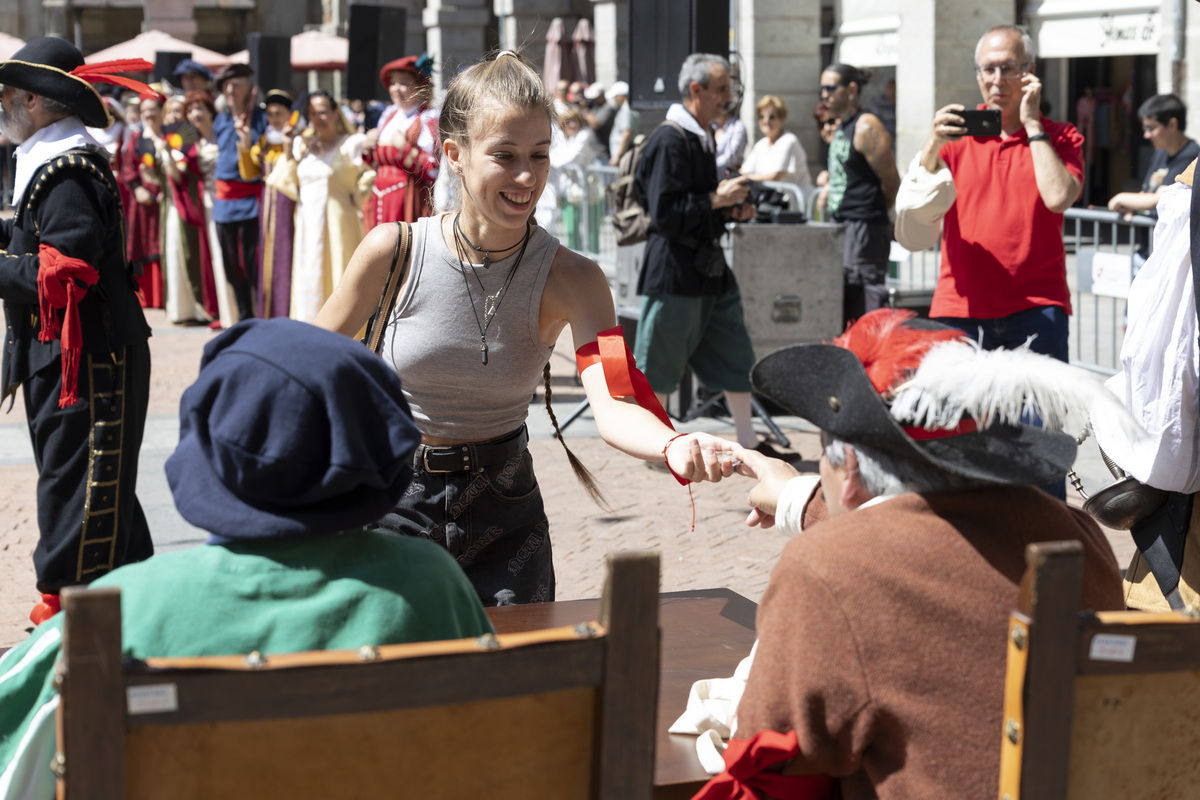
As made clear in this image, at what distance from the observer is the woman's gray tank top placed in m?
2.98

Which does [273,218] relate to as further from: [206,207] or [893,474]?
[893,474]

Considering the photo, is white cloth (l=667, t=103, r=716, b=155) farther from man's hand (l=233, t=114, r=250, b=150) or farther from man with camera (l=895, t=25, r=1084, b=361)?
man's hand (l=233, t=114, r=250, b=150)

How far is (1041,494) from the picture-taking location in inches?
75.4

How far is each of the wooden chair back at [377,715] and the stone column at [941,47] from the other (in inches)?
472

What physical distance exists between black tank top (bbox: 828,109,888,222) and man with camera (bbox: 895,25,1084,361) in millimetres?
2954

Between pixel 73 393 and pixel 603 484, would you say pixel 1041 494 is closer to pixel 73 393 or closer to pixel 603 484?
pixel 73 393

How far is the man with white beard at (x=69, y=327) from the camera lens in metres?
4.37

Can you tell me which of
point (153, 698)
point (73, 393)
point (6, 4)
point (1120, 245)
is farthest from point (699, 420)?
point (6, 4)

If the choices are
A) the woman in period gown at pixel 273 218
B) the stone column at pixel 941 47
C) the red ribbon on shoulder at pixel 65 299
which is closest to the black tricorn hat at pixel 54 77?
the red ribbon on shoulder at pixel 65 299

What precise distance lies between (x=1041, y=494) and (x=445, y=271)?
4.88ft

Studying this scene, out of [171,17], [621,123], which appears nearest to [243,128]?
[621,123]

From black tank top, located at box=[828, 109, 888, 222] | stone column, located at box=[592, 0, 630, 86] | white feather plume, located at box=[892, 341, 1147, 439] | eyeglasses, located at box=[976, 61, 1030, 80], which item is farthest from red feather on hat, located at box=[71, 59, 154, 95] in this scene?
stone column, located at box=[592, 0, 630, 86]

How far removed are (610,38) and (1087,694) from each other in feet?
64.7

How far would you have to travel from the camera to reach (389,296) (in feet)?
9.82
